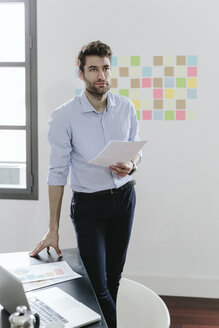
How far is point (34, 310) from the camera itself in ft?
4.74

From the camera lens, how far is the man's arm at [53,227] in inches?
80.2

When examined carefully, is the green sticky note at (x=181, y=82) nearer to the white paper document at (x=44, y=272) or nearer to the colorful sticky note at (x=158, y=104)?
the colorful sticky note at (x=158, y=104)

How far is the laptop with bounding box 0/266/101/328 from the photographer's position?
4.37 feet

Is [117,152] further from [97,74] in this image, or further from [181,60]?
[181,60]

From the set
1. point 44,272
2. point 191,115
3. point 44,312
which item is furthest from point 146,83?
point 44,312

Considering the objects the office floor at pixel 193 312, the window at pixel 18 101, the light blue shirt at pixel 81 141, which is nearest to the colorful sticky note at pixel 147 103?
the window at pixel 18 101

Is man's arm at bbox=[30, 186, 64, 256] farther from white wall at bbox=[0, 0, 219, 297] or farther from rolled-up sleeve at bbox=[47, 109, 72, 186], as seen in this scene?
white wall at bbox=[0, 0, 219, 297]

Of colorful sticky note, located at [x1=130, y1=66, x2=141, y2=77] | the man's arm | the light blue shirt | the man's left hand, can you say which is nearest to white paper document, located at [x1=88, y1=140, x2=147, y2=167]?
the man's left hand

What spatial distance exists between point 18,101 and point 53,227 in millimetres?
1591

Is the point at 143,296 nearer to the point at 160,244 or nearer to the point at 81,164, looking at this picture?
the point at 81,164

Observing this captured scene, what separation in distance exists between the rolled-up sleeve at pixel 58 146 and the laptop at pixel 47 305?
Result: 2.77ft

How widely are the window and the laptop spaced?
6.46 feet

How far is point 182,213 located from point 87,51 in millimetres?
1595

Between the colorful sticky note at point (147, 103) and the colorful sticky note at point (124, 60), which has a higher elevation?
the colorful sticky note at point (124, 60)
